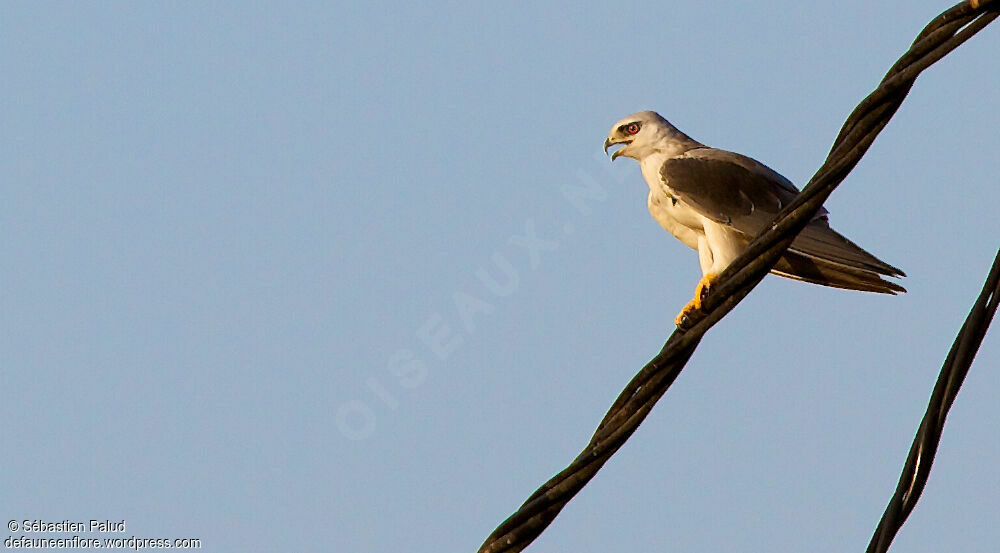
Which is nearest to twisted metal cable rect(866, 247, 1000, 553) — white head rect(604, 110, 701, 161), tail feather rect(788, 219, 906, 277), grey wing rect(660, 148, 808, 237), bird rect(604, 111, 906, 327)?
tail feather rect(788, 219, 906, 277)

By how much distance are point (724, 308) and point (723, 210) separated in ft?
9.87

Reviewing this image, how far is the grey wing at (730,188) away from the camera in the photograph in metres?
6.84

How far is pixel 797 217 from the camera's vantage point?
373cm

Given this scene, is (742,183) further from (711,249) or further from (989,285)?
(989,285)

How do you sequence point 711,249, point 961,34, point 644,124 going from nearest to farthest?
1. point 961,34
2. point 711,249
3. point 644,124

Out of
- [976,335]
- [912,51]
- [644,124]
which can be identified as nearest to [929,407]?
[976,335]

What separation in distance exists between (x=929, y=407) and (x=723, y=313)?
72 centimetres

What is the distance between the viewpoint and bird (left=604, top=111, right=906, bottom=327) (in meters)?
6.14

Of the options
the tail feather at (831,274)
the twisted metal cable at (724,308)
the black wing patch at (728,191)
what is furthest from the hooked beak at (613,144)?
the twisted metal cable at (724,308)

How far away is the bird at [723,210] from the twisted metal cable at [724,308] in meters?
2.13

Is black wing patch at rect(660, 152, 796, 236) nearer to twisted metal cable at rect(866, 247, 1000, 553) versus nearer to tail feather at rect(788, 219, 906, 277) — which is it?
tail feather at rect(788, 219, 906, 277)

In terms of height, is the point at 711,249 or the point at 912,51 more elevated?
the point at 711,249

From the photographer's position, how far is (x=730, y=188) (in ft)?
22.8

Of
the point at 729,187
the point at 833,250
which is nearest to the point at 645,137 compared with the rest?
the point at 729,187
